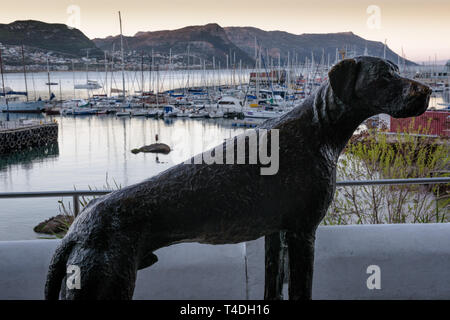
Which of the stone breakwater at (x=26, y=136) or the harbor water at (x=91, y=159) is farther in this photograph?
the stone breakwater at (x=26, y=136)

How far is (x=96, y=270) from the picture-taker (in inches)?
70.1

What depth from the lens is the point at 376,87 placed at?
6.38 feet

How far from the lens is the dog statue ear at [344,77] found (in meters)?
1.95

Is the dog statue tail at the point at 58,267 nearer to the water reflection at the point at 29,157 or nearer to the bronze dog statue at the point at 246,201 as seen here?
the bronze dog statue at the point at 246,201

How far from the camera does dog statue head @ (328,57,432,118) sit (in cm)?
188

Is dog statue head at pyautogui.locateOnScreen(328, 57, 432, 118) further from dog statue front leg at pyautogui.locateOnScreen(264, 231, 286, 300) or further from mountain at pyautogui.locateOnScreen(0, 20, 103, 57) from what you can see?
mountain at pyautogui.locateOnScreen(0, 20, 103, 57)

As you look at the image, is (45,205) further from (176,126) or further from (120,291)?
(176,126)

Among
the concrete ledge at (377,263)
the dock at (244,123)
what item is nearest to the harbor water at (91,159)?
the dock at (244,123)

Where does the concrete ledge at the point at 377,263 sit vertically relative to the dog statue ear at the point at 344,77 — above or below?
below

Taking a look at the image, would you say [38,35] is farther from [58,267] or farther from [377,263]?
[58,267]

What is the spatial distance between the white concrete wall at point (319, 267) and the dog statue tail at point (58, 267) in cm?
130

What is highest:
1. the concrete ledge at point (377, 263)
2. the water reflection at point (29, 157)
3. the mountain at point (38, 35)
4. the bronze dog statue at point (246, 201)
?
the mountain at point (38, 35)

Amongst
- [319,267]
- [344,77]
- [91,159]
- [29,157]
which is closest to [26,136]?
[29,157]

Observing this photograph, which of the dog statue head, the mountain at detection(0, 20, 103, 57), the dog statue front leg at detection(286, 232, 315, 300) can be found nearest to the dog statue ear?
the dog statue head
